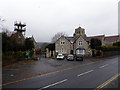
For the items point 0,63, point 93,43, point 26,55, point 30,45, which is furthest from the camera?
point 93,43

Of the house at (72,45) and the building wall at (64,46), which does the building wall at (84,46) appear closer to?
the house at (72,45)

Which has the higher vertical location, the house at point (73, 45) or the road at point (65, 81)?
the house at point (73, 45)

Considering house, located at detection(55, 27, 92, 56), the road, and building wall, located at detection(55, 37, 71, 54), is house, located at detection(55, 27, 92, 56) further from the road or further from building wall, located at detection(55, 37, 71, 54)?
the road

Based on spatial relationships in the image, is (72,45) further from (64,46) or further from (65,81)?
(65,81)

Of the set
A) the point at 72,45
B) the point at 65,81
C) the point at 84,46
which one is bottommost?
the point at 65,81

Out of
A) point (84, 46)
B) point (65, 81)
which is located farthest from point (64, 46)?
point (65, 81)

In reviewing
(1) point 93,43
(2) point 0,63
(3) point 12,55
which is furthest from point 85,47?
(2) point 0,63

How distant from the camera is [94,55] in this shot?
5131cm

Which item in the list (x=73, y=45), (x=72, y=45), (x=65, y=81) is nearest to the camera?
(x=65, y=81)

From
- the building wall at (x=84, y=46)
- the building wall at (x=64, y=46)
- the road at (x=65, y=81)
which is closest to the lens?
the road at (x=65, y=81)

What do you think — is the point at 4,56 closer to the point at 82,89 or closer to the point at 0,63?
the point at 0,63

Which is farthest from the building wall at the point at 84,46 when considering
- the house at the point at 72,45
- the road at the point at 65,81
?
the road at the point at 65,81

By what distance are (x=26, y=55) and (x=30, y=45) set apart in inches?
349

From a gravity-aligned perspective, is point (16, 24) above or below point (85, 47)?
above
